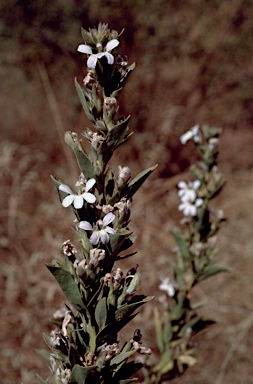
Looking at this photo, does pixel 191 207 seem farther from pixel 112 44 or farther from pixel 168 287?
pixel 112 44

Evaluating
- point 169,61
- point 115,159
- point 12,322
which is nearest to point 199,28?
point 169,61

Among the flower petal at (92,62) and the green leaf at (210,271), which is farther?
the green leaf at (210,271)

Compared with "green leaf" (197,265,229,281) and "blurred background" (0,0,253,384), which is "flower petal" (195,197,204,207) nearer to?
"green leaf" (197,265,229,281)

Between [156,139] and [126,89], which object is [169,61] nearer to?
[126,89]

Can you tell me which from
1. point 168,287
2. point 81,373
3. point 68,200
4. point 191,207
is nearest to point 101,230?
point 68,200

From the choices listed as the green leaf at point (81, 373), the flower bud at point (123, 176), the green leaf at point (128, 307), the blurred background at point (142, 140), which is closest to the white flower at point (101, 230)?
the flower bud at point (123, 176)

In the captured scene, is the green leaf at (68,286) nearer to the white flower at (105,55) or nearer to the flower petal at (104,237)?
the flower petal at (104,237)

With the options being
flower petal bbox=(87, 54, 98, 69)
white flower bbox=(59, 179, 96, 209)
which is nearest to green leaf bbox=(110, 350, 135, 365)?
white flower bbox=(59, 179, 96, 209)

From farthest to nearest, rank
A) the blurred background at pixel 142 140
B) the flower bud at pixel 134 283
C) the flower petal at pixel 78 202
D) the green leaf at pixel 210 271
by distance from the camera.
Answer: the blurred background at pixel 142 140
the green leaf at pixel 210 271
the flower bud at pixel 134 283
the flower petal at pixel 78 202
